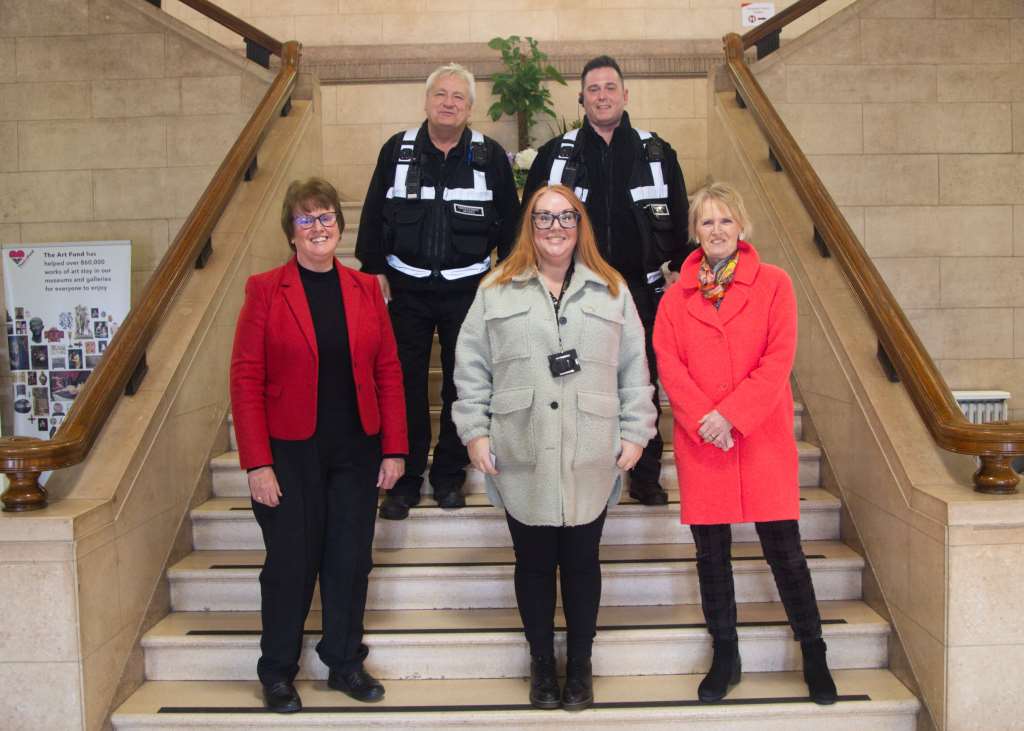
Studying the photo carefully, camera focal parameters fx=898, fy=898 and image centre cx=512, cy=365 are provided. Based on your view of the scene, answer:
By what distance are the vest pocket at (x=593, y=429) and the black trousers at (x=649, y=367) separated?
0.85 metres

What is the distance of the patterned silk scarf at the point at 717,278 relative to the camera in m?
2.80

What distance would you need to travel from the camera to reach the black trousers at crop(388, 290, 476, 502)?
3492 mm

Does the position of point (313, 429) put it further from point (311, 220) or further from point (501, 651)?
point (501, 651)

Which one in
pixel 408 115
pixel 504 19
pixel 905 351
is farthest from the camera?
pixel 504 19

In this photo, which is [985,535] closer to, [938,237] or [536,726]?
[536,726]

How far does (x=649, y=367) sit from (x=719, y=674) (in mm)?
1221

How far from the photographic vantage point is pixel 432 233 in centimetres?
343

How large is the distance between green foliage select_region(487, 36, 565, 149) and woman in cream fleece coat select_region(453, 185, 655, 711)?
4000mm

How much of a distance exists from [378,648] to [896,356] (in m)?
2.05

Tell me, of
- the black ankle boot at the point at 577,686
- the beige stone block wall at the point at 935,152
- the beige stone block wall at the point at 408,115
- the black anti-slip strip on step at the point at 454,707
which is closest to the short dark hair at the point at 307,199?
the black anti-slip strip on step at the point at 454,707

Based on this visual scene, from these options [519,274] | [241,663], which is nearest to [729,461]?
[519,274]

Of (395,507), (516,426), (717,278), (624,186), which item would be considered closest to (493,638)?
(395,507)

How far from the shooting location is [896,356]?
309 cm

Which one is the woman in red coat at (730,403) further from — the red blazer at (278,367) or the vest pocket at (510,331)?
the red blazer at (278,367)
